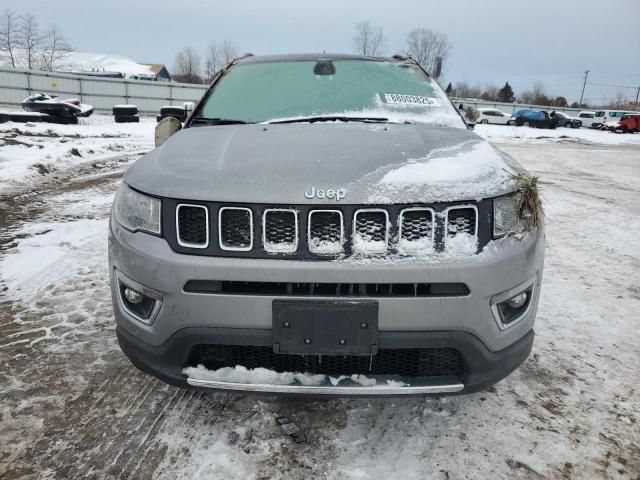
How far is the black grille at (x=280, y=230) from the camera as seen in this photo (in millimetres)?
1638

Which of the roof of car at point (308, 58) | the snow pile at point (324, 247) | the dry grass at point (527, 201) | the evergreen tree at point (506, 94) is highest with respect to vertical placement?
the evergreen tree at point (506, 94)

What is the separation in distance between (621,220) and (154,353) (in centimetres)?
611

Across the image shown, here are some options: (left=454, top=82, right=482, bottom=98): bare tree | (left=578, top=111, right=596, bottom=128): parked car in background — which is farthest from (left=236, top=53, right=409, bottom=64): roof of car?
(left=454, top=82, right=482, bottom=98): bare tree

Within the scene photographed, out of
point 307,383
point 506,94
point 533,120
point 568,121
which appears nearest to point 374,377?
point 307,383

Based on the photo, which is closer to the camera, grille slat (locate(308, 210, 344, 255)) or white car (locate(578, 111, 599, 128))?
grille slat (locate(308, 210, 344, 255))

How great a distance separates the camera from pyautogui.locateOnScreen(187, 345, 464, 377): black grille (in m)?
1.75

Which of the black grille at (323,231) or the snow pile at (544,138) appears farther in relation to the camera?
the snow pile at (544,138)

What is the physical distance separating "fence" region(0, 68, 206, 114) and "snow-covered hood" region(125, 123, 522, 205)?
2657cm

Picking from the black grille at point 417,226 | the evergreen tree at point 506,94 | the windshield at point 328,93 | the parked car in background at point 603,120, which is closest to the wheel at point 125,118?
the windshield at point 328,93

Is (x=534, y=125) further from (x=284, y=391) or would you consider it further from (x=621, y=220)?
(x=284, y=391)

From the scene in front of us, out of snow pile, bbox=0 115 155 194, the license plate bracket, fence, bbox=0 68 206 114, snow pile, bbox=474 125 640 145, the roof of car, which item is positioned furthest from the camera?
fence, bbox=0 68 206 114

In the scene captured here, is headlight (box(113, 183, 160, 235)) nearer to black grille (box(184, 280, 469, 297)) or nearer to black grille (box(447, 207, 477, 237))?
black grille (box(184, 280, 469, 297))


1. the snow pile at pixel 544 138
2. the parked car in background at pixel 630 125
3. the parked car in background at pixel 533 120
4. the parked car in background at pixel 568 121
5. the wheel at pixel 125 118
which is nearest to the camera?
the wheel at pixel 125 118

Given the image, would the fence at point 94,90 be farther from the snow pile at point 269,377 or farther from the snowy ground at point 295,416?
the snow pile at point 269,377
